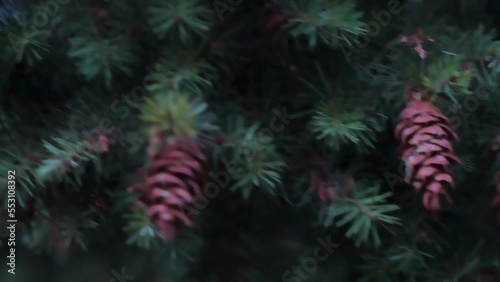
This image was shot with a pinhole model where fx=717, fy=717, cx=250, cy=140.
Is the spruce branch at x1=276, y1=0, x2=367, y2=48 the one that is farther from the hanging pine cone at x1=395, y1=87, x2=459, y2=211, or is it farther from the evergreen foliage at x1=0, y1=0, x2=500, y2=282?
the hanging pine cone at x1=395, y1=87, x2=459, y2=211

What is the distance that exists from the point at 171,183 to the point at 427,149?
0.26 metres

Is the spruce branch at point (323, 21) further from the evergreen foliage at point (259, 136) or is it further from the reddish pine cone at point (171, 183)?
the reddish pine cone at point (171, 183)

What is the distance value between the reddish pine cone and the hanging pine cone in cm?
23

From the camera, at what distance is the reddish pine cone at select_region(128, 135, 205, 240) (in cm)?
65

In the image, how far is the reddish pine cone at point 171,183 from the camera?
2.12 ft

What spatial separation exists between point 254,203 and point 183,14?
242mm

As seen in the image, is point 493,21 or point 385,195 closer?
point 385,195

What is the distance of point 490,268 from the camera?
0.86 meters

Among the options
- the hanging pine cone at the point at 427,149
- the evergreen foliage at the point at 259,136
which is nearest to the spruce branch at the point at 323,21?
the evergreen foliage at the point at 259,136

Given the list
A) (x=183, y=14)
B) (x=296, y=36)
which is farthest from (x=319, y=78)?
(x=183, y=14)

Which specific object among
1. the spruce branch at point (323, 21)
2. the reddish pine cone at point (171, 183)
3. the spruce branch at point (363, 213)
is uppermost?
the spruce branch at point (323, 21)

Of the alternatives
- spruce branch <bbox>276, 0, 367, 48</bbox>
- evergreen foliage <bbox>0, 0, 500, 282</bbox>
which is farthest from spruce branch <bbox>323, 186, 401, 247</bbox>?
spruce branch <bbox>276, 0, 367, 48</bbox>

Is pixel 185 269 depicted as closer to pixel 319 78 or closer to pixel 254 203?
pixel 254 203

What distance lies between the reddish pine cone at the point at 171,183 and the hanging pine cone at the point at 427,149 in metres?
0.23
